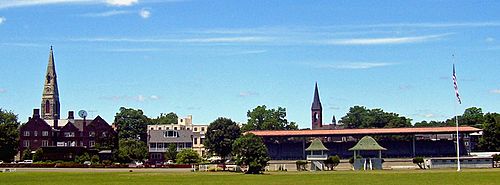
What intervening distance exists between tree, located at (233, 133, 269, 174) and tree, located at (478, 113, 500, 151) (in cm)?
6606

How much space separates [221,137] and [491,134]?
163 feet

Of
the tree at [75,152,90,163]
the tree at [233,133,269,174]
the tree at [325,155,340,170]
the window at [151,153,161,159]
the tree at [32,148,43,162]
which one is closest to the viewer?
the tree at [233,133,269,174]

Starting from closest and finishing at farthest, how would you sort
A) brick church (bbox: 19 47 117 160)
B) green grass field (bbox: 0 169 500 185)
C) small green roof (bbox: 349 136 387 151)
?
green grass field (bbox: 0 169 500 185), small green roof (bbox: 349 136 387 151), brick church (bbox: 19 47 117 160)

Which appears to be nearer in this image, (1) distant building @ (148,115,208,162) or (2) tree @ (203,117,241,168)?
(2) tree @ (203,117,241,168)

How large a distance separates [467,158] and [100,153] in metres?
64.9

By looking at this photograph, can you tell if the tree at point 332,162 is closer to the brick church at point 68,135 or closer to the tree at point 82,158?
the tree at point 82,158

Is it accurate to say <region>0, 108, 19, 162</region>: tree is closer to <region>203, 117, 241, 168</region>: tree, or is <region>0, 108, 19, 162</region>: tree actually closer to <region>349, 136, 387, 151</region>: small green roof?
<region>203, 117, 241, 168</region>: tree

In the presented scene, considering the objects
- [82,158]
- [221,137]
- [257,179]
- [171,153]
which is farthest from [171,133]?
[257,179]

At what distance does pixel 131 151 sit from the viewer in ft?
465

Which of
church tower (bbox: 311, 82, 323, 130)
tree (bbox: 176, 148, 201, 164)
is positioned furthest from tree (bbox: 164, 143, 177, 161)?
church tower (bbox: 311, 82, 323, 130)

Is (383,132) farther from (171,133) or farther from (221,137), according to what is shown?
(171,133)

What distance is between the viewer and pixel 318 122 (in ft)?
648

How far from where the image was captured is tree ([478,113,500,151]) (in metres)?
147

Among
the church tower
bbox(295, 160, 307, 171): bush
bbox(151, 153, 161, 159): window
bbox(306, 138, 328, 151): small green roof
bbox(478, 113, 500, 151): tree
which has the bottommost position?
bbox(295, 160, 307, 171): bush
